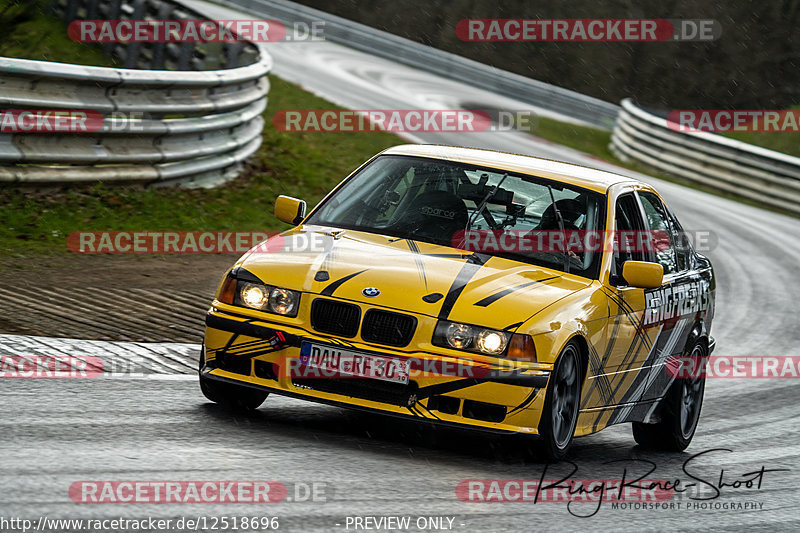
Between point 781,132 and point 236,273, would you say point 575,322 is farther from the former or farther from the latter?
point 781,132

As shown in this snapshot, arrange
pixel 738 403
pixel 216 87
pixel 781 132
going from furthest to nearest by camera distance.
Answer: pixel 781 132, pixel 216 87, pixel 738 403

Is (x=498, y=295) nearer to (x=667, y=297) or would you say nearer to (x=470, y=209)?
(x=470, y=209)

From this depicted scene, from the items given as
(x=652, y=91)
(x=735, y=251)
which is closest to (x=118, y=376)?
(x=735, y=251)

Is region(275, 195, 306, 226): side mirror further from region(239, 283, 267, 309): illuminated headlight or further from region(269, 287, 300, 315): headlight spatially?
region(269, 287, 300, 315): headlight

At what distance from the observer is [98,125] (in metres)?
12.2

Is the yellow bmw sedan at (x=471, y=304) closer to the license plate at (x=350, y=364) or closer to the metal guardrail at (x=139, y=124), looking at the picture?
the license plate at (x=350, y=364)

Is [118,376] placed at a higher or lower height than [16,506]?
lower

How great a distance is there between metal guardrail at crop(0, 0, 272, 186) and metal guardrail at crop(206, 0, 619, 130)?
59.1ft

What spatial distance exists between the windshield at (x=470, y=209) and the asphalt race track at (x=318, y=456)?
108 cm

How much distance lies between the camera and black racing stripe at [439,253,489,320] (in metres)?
6.23

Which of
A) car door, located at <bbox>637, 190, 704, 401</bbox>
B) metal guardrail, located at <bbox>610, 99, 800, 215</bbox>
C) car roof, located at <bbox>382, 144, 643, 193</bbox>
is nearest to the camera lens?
car roof, located at <bbox>382, 144, 643, 193</bbox>

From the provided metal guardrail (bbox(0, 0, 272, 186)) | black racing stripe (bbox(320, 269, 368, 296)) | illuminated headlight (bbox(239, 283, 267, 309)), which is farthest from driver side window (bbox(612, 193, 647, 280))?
metal guardrail (bbox(0, 0, 272, 186))

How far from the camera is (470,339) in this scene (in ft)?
20.3

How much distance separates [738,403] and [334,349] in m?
4.97
